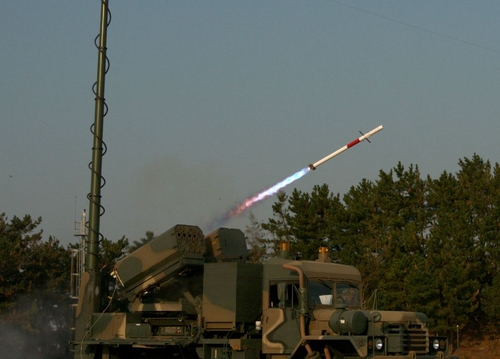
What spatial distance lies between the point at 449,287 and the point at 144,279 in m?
24.2

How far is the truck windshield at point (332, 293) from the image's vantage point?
15.9 meters

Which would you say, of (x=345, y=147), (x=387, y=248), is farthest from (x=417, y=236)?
(x=345, y=147)

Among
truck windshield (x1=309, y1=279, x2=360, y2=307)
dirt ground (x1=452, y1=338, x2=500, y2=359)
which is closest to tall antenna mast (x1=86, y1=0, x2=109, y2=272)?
truck windshield (x1=309, y1=279, x2=360, y2=307)

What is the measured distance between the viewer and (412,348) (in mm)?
15359

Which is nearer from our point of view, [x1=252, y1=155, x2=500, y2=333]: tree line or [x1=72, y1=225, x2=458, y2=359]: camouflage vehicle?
[x1=72, y1=225, x2=458, y2=359]: camouflage vehicle

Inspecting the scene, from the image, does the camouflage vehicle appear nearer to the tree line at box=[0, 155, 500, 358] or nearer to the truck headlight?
the truck headlight

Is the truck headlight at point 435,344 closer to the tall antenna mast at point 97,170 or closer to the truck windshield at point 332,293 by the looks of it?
the truck windshield at point 332,293

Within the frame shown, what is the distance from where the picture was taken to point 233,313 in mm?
16266

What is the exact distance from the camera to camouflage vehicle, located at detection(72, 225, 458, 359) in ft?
49.7

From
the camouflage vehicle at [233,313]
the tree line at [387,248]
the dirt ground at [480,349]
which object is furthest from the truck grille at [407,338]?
the dirt ground at [480,349]

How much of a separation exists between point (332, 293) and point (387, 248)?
83.7 feet

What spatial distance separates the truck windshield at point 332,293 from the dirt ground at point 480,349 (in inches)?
1097

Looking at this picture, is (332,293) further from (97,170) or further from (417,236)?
(417,236)

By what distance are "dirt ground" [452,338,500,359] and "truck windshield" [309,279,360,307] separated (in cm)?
2785
